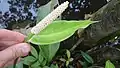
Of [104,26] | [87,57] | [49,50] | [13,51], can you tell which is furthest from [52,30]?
[87,57]

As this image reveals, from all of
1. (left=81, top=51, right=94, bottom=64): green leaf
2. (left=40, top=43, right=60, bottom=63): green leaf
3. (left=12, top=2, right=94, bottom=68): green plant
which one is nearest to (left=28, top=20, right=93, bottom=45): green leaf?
(left=12, top=2, right=94, bottom=68): green plant

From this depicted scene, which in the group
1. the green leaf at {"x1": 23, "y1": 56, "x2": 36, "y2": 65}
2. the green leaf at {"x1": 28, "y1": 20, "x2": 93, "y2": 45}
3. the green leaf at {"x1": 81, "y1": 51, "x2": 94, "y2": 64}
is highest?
the green leaf at {"x1": 28, "y1": 20, "x2": 93, "y2": 45}

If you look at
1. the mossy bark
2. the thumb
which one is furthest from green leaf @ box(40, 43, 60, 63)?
the thumb

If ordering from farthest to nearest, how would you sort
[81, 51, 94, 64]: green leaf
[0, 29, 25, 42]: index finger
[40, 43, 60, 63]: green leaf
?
[81, 51, 94, 64]: green leaf
[40, 43, 60, 63]: green leaf
[0, 29, 25, 42]: index finger

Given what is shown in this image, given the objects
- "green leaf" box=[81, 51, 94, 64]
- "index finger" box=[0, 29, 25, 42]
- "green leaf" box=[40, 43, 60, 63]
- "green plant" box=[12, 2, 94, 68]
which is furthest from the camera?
"green leaf" box=[81, 51, 94, 64]

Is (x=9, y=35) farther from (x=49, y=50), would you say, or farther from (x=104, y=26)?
(x=104, y=26)

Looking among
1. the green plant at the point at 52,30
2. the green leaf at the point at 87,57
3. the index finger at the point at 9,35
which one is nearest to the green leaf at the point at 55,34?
the green plant at the point at 52,30

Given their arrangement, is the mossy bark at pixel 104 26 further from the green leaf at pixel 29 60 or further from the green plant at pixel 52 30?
the green plant at pixel 52 30

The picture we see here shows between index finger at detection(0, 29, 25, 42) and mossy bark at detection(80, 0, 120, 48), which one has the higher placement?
index finger at detection(0, 29, 25, 42)

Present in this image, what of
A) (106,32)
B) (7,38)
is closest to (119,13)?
(106,32)

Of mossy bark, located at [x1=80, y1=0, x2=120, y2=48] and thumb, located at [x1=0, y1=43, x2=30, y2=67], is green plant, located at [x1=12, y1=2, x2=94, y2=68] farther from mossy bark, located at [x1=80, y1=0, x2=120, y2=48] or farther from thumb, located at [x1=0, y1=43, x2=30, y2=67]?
mossy bark, located at [x1=80, y1=0, x2=120, y2=48]

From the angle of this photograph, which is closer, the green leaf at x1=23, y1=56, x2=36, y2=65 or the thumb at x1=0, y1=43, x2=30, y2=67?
the thumb at x1=0, y1=43, x2=30, y2=67
